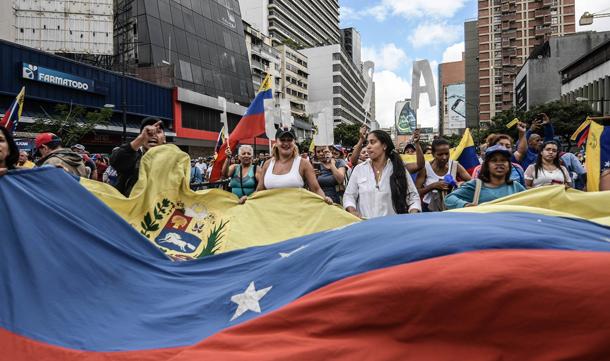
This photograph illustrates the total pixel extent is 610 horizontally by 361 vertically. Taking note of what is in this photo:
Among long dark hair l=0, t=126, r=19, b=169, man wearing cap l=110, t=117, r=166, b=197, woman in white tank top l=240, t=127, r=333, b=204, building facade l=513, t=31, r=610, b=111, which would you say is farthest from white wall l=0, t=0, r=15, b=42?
building facade l=513, t=31, r=610, b=111

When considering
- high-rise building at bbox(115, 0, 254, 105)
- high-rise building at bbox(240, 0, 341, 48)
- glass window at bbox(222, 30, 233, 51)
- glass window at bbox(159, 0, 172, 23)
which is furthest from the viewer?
high-rise building at bbox(240, 0, 341, 48)

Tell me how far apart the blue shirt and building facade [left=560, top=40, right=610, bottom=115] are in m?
53.0

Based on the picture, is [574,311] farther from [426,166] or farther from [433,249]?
[426,166]

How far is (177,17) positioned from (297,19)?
78.3 m

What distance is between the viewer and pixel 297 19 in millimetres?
119375

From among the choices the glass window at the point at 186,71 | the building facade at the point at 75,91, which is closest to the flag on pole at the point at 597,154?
the building facade at the point at 75,91

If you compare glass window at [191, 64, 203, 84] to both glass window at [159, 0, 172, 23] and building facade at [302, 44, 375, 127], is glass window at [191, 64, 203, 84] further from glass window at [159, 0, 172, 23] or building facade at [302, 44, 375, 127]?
building facade at [302, 44, 375, 127]

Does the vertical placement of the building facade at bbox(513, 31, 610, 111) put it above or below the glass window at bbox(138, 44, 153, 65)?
above

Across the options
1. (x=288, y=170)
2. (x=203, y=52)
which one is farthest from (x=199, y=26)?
(x=288, y=170)

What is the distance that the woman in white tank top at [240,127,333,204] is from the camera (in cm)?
549

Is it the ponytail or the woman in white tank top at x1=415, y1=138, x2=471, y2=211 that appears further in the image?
the woman in white tank top at x1=415, y1=138, x2=471, y2=211

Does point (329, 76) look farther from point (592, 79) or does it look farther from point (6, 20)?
point (6, 20)

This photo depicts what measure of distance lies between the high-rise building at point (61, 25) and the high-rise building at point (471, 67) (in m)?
A: 129

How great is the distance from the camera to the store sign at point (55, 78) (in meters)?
28.2
